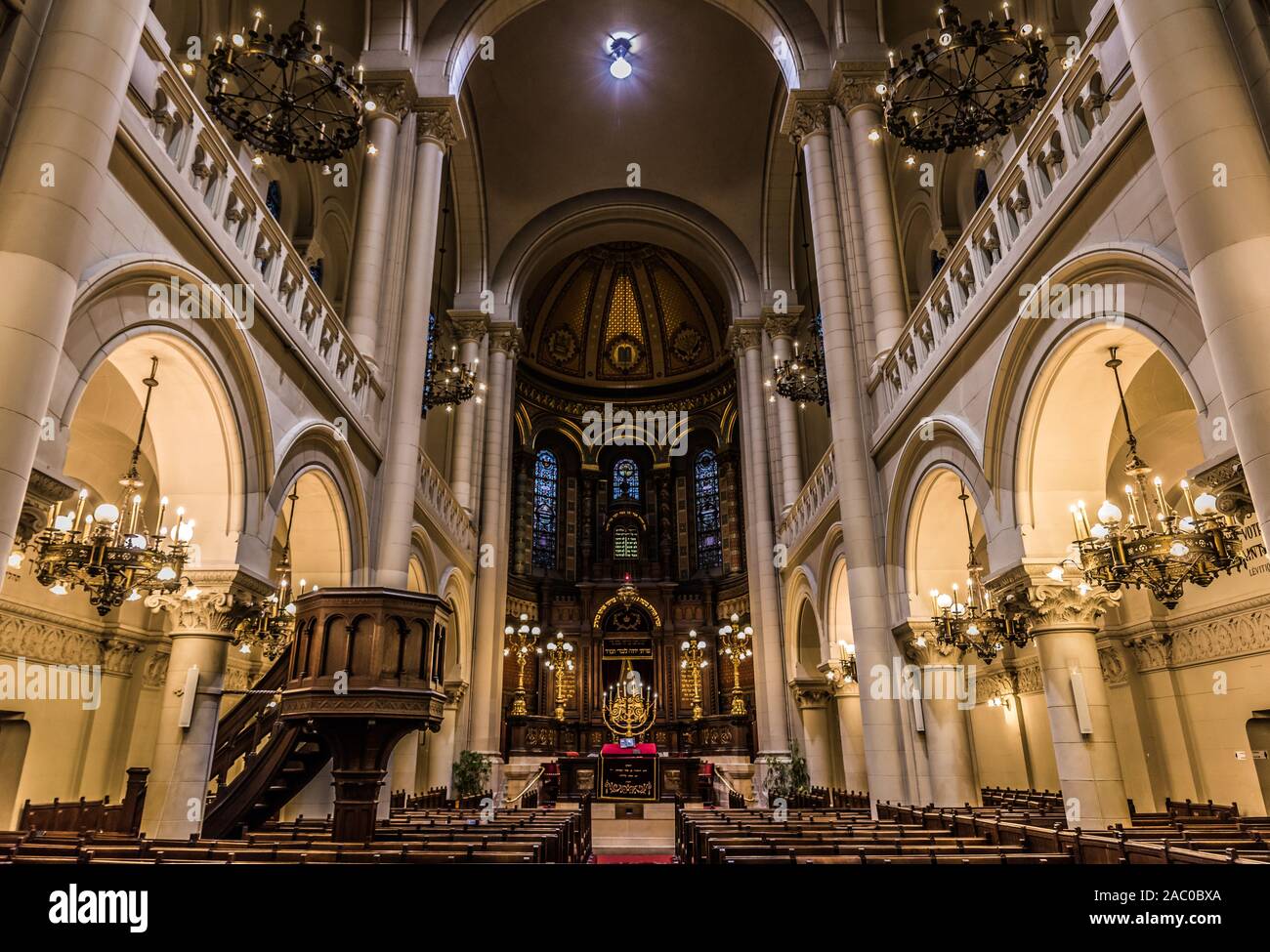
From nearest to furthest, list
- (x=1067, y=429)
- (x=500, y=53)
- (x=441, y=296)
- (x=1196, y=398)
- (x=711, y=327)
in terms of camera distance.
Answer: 1. (x=1196, y=398)
2. (x=1067, y=429)
3. (x=500, y=53)
4. (x=441, y=296)
5. (x=711, y=327)

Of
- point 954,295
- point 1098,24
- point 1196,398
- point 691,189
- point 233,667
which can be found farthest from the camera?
point 691,189

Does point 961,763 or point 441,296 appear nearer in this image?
point 961,763

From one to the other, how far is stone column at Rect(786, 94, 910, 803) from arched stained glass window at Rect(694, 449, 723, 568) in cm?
1495

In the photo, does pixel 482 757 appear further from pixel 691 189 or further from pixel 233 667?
pixel 691 189

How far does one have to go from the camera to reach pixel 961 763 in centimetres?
1036

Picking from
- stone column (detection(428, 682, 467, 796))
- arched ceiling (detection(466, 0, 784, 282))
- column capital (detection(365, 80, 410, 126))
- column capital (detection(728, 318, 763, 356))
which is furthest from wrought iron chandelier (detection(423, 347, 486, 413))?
column capital (detection(728, 318, 763, 356))

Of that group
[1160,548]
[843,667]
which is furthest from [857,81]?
[1160,548]

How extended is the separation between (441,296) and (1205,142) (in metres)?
19.0

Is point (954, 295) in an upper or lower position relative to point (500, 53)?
lower

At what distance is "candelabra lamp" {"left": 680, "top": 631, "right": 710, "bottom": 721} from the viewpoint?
2547cm

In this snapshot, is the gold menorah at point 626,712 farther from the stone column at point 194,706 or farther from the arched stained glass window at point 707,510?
the stone column at point 194,706

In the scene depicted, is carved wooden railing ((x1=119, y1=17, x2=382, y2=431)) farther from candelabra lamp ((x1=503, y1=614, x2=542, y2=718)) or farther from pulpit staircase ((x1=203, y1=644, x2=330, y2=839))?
candelabra lamp ((x1=503, y1=614, x2=542, y2=718))

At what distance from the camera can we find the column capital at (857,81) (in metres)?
13.6
